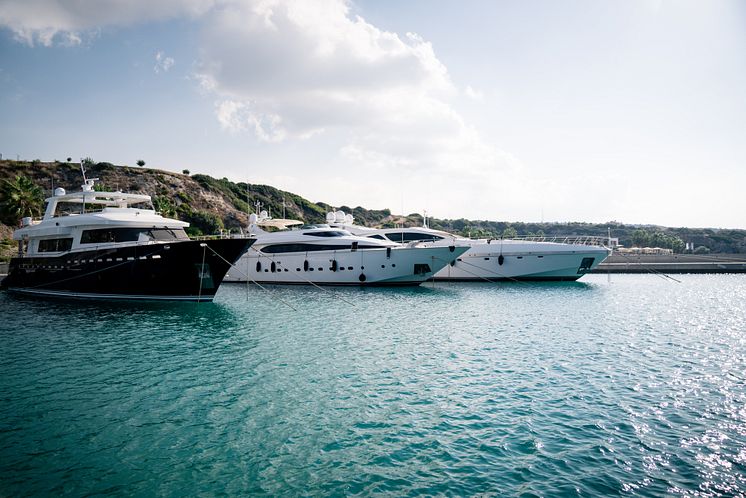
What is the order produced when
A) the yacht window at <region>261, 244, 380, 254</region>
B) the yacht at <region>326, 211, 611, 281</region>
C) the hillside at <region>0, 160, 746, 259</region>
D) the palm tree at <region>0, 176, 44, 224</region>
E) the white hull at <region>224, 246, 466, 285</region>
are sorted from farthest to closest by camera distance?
the hillside at <region>0, 160, 746, 259</region>, the palm tree at <region>0, 176, 44, 224</region>, the yacht at <region>326, 211, 611, 281</region>, the yacht window at <region>261, 244, 380, 254</region>, the white hull at <region>224, 246, 466, 285</region>

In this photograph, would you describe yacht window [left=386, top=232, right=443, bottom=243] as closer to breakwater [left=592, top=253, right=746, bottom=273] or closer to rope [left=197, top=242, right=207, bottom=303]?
rope [left=197, top=242, right=207, bottom=303]

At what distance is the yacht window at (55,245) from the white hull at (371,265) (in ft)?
30.5

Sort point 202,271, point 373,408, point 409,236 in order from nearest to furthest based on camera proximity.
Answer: point 373,408
point 202,271
point 409,236

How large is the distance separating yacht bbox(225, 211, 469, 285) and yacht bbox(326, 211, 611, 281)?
106 inches

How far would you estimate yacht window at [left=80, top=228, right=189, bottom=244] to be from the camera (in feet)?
70.2

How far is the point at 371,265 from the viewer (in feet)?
92.9

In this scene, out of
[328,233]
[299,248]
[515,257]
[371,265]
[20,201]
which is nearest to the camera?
[371,265]

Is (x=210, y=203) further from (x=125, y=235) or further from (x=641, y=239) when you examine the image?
(x=641, y=239)

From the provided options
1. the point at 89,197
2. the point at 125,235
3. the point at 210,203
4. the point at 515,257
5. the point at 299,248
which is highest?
the point at 210,203

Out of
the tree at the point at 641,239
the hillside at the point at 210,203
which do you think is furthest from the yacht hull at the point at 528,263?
the tree at the point at 641,239

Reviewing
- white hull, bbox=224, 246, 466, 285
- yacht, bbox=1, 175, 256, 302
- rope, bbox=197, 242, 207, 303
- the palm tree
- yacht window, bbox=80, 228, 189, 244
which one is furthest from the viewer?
the palm tree

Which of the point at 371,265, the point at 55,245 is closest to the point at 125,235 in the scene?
the point at 55,245

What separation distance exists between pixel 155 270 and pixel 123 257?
1867 mm

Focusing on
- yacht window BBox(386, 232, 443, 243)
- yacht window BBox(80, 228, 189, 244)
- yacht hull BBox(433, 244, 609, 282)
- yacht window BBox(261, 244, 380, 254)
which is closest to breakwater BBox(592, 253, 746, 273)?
yacht hull BBox(433, 244, 609, 282)
